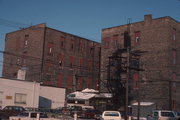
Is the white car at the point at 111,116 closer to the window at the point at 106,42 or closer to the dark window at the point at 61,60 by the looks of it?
the window at the point at 106,42

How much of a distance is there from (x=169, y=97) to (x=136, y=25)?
15.3 m

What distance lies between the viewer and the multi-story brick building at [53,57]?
6166cm

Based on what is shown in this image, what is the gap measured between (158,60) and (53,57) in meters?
22.2

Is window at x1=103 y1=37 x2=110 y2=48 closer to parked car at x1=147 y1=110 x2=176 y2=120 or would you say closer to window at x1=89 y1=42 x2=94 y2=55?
window at x1=89 y1=42 x2=94 y2=55

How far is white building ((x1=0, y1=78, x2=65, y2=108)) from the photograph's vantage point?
43906 mm

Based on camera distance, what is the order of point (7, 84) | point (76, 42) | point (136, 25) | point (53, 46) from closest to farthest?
point (7, 84) → point (136, 25) → point (53, 46) → point (76, 42)

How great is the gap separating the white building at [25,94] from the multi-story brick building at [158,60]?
49.2ft

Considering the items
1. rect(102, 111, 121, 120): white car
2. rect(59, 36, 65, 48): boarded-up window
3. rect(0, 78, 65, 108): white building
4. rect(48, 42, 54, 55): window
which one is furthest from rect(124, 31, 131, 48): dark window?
rect(102, 111, 121, 120): white car

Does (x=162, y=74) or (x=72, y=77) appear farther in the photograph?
(x=72, y=77)

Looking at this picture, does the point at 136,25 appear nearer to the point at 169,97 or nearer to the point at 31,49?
the point at 169,97

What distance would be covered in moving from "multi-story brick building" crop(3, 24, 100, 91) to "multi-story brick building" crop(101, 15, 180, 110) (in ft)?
47.8

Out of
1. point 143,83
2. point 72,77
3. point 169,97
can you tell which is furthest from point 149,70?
point 72,77

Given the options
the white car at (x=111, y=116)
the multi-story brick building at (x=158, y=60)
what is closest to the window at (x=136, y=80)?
the multi-story brick building at (x=158, y=60)

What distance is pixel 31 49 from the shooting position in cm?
6353
